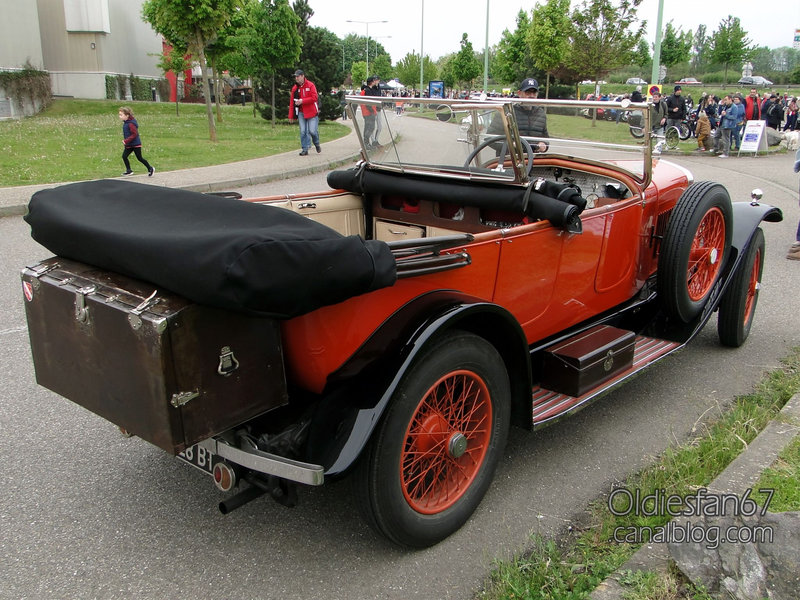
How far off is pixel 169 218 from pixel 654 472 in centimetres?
245

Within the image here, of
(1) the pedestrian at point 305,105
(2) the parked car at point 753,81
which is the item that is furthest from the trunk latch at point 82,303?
(2) the parked car at point 753,81

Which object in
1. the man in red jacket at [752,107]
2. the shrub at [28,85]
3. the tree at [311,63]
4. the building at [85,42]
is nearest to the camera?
the man in red jacket at [752,107]

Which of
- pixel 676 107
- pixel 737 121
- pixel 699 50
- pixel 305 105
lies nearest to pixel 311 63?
pixel 305 105

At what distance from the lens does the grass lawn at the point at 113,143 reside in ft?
40.5

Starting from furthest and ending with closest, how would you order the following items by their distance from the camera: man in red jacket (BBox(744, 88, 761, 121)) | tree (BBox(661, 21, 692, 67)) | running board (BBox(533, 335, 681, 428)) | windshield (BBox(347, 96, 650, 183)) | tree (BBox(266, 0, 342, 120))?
1. tree (BBox(661, 21, 692, 67))
2. tree (BBox(266, 0, 342, 120))
3. man in red jacket (BBox(744, 88, 761, 121))
4. windshield (BBox(347, 96, 650, 183))
5. running board (BBox(533, 335, 681, 428))

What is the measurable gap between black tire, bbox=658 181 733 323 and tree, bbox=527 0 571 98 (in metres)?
30.9

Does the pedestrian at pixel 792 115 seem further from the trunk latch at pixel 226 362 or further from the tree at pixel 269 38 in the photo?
the trunk latch at pixel 226 362

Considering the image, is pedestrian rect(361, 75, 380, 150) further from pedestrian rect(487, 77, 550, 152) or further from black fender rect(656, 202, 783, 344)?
black fender rect(656, 202, 783, 344)

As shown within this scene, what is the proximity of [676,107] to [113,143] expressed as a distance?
50.4 feet

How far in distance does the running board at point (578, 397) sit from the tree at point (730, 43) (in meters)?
59.6

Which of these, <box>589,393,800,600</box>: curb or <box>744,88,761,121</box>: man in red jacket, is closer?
<box>589,393,800,600</box>: curb

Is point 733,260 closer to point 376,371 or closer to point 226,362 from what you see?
point 376,371

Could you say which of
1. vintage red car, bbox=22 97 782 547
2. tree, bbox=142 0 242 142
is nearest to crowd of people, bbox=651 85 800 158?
tree, bbox=142 0 242 142

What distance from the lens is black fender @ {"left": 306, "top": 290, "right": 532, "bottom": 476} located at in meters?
2.25
